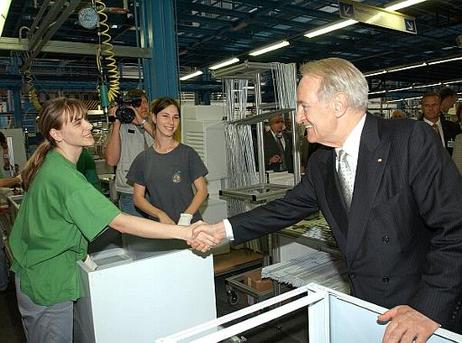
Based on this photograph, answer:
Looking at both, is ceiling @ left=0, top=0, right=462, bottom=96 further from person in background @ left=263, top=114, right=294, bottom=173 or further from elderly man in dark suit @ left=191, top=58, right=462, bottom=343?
elderly man in dark suit @ left=191, top=58, right=462, bottom=343

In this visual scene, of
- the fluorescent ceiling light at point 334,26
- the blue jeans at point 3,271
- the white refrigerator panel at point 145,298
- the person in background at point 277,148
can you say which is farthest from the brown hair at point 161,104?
the fluorescent ceiling light at point 334,26

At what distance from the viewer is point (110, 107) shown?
285 centimetres

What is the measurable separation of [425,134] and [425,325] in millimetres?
554

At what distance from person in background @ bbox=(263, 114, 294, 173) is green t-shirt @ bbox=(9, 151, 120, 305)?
3.49 m

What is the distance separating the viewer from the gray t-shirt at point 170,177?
2.40m

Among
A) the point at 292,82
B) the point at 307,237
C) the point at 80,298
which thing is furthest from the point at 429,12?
the point at 80,298

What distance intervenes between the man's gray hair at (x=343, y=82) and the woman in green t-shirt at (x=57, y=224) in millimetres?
865

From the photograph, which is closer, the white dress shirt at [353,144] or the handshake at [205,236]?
the white dress shirt at [353,144]

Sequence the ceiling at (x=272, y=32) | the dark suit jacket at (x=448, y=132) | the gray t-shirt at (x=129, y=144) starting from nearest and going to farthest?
the gray t-shirt at (x=129, y=144) < the dark suit jacket at (x=448, y=132) < the ceiling at (x=272, y=32)

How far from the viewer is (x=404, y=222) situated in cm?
122

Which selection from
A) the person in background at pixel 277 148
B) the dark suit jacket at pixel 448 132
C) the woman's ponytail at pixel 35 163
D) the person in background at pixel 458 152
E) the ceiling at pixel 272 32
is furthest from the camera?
the ceiling at pixel 272 32

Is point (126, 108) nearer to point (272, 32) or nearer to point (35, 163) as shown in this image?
point (35, 163)

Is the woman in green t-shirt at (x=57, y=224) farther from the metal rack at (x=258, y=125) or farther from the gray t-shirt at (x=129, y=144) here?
the metal rack at (x=258, y=125)

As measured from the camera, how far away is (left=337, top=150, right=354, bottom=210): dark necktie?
137 centimetres
